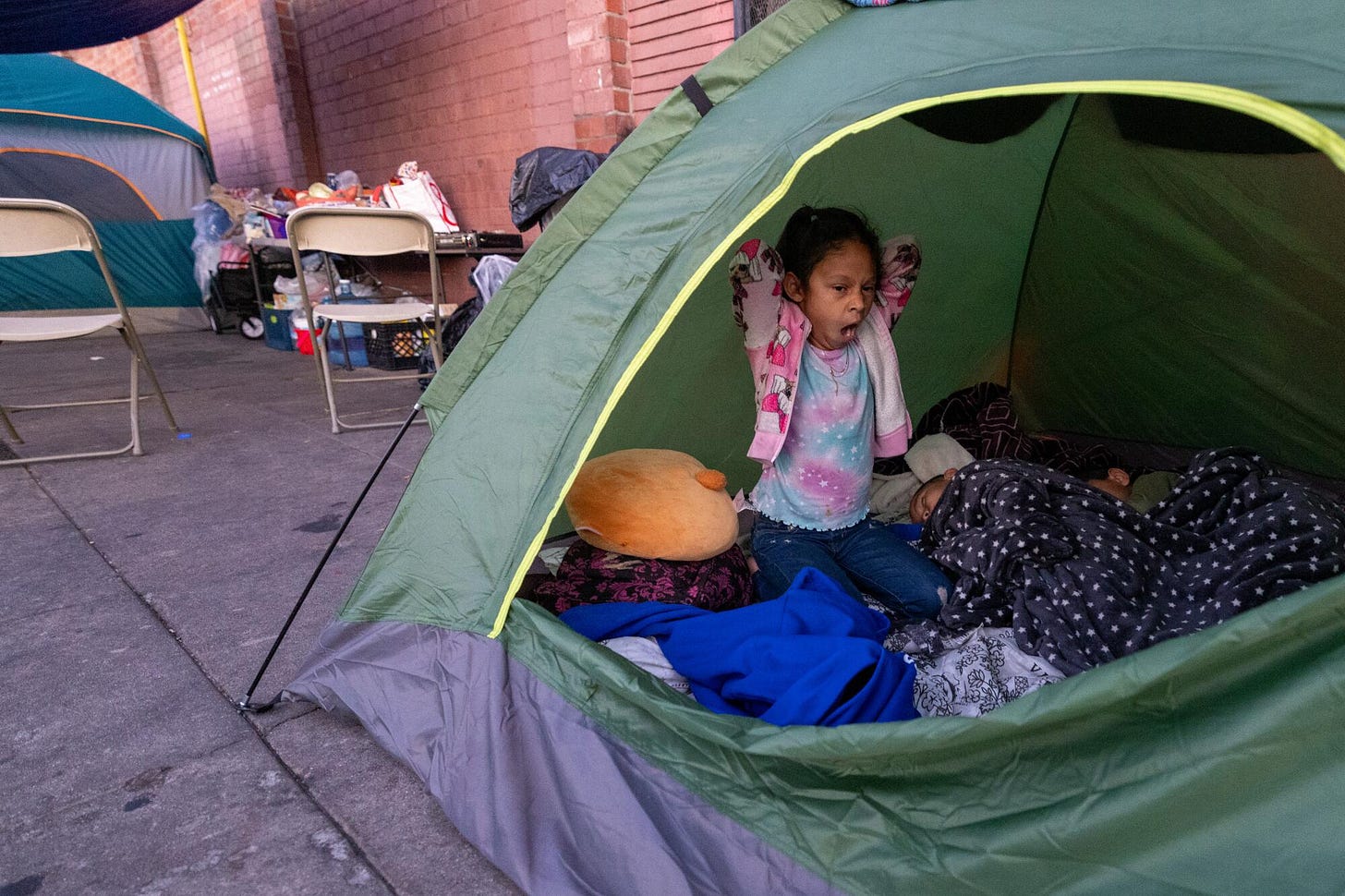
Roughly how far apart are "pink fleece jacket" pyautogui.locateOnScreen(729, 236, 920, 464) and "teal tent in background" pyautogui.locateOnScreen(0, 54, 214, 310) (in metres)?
6.76

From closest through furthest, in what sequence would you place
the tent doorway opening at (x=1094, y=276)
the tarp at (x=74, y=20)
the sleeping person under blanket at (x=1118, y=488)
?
1. the tent doorway opening at (x=1094, y=276)
2. the sleeping person under blanket at (x=1118, y=488)
3. the tarp at (x=74, y=20)

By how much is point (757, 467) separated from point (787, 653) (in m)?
1.14

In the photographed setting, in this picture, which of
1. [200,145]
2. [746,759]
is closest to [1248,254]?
[746,759]

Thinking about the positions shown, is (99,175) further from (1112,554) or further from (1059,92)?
(1112,554)

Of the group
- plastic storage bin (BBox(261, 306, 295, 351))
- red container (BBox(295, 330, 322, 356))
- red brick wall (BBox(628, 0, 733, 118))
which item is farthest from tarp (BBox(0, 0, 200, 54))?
red brick wall (BBox(628, 0, 733, 118))

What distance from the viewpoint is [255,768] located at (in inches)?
58.8

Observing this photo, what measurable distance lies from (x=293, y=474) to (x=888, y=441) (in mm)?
2324

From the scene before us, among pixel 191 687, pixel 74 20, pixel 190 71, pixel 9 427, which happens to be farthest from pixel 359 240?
pixel 190 71

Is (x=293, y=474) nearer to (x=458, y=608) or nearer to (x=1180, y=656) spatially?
(x=458, y=608)

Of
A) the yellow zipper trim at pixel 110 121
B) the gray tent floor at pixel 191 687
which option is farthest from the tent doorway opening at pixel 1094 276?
the yellow zipper trim at pixel 110 121

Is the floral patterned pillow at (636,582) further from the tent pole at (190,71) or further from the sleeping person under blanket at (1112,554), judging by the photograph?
the tent pole at (190,71)

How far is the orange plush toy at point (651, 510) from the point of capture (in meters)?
1.80

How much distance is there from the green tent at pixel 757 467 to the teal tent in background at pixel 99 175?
21.4 feet

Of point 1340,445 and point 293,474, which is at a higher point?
point 1340,445
